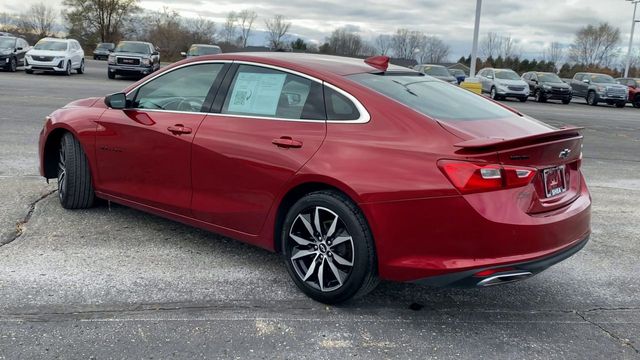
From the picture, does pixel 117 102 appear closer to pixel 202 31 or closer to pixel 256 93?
pixel 256 93

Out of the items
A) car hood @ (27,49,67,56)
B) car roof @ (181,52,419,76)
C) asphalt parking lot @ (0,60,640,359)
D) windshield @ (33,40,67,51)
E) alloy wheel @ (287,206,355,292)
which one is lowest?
asphalt parking lot @ (0,60,640,359)

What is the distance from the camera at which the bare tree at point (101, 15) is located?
74.5 metres

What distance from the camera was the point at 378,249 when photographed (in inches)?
137

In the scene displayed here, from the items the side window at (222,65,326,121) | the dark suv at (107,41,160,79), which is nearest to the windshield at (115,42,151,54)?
the dark suv at (107,41,160,79)

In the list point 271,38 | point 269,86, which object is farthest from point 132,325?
point 271,38

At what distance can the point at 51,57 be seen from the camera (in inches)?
1001

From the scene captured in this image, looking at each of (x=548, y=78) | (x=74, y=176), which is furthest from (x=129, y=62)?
(x=74, y=176)

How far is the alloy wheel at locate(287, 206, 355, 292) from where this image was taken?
12.0 feet

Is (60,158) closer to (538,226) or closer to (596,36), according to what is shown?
(538,226)

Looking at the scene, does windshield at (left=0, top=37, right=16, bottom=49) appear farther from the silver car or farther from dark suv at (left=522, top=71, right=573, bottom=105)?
dark suv at (left=522, top=71, right=573, bottom=105)

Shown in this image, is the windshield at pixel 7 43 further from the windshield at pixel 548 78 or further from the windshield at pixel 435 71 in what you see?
the windshield at pixel 548 78

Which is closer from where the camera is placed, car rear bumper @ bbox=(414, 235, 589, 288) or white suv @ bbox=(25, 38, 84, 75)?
car rear bumper @ bbox=(414, 235, 589, 288)

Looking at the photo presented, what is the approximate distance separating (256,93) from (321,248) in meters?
1.26

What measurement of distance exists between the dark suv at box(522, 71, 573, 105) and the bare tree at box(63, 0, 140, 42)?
59176 mm
